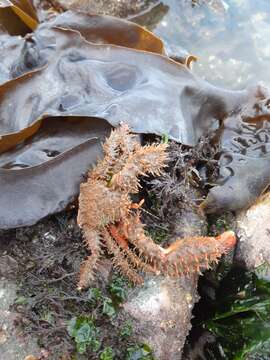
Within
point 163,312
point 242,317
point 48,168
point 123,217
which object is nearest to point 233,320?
point 242,317

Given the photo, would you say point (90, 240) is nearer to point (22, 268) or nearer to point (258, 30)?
point (22, 268)

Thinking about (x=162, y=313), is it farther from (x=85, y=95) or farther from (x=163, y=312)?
(x=85, y=95)

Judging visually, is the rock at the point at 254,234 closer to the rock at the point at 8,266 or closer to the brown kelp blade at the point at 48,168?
the brown kelp blade at the point at 48,168

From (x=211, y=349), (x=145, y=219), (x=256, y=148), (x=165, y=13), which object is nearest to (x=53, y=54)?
(x=145, y=219)

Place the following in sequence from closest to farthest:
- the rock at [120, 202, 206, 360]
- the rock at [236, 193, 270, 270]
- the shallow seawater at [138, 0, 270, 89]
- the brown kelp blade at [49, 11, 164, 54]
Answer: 1. the rock at [120, 202, 206, 360]
2. the rock at [236, 193, 270, 270]
3. the brown kelp blade at [49, 11, 164, 54]
4. the shallow seawater at [138, 0, 270, 89]

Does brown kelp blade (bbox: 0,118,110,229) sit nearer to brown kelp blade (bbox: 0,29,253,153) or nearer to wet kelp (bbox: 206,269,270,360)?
brown kelp blade (bbox: 0,29,253,153)

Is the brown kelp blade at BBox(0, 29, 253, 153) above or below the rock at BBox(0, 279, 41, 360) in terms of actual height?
above

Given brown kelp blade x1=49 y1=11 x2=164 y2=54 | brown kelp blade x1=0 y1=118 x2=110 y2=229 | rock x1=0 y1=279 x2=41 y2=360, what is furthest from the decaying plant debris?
brown kelp blade x1=49 y1=11 x2=164 y2=54
